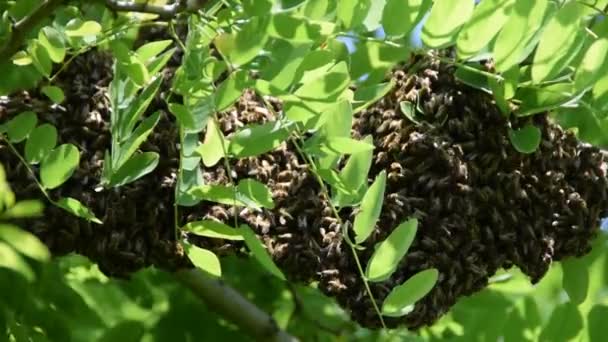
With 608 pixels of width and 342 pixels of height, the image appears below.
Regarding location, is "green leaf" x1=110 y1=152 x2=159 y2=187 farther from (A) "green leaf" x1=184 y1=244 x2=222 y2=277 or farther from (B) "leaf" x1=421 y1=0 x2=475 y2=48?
(B) "leaf" x1=421 y1=0 x2=475 y2=48

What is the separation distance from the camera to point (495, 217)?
4.26ft

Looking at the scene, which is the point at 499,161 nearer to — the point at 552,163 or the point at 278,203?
the point at 552,163

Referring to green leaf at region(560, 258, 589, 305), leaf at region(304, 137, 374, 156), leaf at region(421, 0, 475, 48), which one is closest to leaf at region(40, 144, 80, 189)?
leaf at region(304, 137, 374, 156)

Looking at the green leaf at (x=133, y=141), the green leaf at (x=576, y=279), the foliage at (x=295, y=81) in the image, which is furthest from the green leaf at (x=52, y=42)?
the green leaf at (x=576, y=279)

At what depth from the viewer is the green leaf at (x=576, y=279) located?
5.07 feet

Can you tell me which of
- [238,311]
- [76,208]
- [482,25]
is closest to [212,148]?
[76,208]

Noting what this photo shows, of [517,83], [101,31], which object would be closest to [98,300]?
[101,31]

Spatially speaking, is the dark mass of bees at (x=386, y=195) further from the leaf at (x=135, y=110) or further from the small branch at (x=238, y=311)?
the small branch at (x=238, y=311)

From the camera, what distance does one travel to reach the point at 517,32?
1.14 m

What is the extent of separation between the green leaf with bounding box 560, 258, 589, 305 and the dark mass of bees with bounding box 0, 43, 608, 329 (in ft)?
0.74

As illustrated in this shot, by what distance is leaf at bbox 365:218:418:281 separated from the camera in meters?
1.13

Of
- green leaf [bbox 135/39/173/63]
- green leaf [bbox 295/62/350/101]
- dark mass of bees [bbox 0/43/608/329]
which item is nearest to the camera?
green leaf [bbox 295/62/350/101]

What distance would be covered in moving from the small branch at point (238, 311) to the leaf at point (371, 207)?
1.57 feet

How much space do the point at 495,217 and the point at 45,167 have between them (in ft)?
1.39
